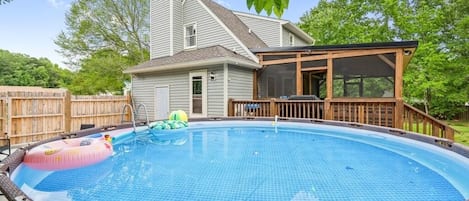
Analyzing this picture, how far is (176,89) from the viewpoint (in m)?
11.4

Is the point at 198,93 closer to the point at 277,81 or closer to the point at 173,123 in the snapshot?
the point at 173,123

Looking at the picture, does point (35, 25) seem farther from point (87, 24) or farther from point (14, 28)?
point (87, 24)

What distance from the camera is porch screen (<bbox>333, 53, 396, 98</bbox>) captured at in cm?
834

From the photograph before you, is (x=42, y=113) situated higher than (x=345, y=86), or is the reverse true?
(x=345, y=86)

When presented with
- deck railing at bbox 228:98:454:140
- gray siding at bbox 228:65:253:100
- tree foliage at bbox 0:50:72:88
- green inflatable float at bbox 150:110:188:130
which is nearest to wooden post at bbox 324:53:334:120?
deck railing at bbox 228:98:454:140

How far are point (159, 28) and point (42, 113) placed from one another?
7261 mm

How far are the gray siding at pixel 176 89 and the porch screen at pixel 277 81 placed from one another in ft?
6.61

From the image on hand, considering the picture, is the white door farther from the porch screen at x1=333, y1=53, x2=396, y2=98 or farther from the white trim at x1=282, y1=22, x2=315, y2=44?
the white trim at x1=282, y1=22, x2=315, y2=44

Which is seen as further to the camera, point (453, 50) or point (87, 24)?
point (87, 24)

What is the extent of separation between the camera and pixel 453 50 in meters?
16.2

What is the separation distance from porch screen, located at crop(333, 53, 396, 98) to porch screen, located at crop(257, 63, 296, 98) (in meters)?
1.67

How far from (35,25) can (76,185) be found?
2434cm

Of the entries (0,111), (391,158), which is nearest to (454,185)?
(391,158)

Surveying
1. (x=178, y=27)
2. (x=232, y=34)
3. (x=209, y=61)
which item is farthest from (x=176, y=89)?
(x=178, y=27)
